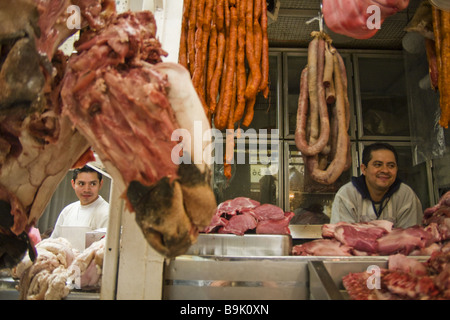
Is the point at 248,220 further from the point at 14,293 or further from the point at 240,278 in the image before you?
the point at 14,293

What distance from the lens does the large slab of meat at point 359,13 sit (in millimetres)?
Result: 2377

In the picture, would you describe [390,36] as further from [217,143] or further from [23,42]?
[23,42]

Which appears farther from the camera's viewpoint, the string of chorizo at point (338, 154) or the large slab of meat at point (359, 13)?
the string of chorizo at point (338, 154)

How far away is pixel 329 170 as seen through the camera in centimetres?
298

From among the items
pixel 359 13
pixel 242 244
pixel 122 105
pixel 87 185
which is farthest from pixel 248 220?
pixel 87 185

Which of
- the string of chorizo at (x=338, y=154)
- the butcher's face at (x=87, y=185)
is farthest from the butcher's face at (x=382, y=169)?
the butcher's face at (x=87, y=185)

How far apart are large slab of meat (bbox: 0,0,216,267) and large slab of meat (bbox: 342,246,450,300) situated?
34.7 inches

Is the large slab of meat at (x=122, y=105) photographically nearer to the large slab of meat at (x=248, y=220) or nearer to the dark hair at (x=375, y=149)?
the large slab of meat at (x=248, y=220)

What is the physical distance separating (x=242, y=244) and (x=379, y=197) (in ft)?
8.96

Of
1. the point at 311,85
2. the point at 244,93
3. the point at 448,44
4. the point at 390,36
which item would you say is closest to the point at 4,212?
the point at 244,93

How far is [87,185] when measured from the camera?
453 centimetres

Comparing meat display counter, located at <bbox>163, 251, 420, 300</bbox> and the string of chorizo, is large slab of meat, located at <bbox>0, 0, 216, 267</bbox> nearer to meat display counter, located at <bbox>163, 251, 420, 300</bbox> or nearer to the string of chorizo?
meat display counter, located at <bbox>163, 251, 420, 300</bbox>

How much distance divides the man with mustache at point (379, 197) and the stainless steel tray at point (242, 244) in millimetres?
2217

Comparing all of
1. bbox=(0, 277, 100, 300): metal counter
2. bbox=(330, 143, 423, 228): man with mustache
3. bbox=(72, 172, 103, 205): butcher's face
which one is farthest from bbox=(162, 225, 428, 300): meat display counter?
bbox=(72, 172, 103, 205): butcher's face
